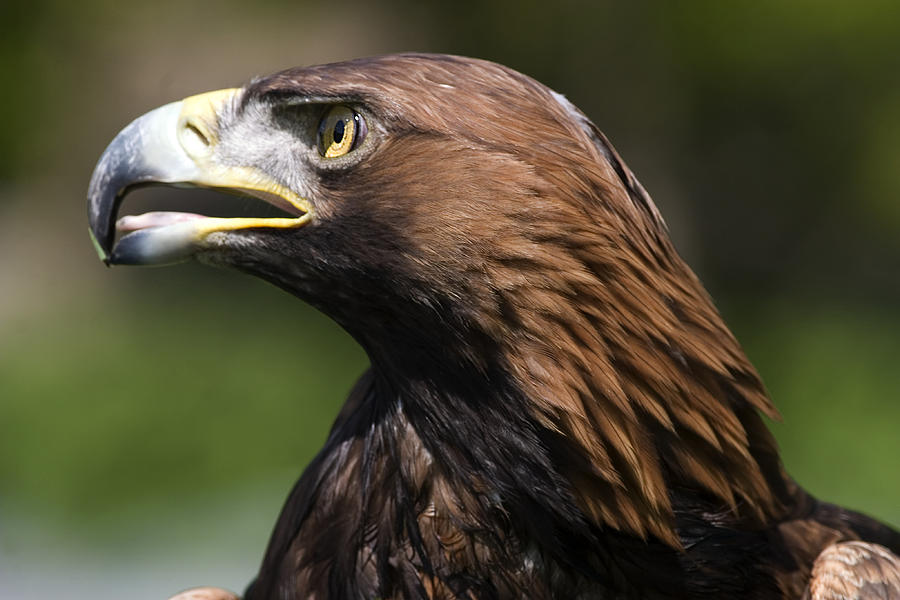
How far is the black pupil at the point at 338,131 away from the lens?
7.06ft

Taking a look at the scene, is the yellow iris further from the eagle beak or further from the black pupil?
the eagle beak

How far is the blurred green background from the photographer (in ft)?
26.0

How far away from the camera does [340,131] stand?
85.0 inches

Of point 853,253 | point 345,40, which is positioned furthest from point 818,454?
point 345,40

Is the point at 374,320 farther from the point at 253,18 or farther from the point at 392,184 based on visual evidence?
the point at 253,18

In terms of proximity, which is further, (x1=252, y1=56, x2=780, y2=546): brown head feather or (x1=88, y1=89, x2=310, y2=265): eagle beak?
(x1=88, y1=89, x2=310, y2=265): eagle beak

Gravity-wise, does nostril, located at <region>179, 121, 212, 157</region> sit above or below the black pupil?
below

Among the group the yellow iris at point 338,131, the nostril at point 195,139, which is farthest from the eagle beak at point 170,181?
the yellow iris at point 338,131

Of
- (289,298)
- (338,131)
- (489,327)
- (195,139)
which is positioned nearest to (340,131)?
(338,131)

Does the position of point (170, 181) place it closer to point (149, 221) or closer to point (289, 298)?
point (149, 221)

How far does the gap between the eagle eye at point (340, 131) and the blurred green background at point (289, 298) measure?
5257 mm

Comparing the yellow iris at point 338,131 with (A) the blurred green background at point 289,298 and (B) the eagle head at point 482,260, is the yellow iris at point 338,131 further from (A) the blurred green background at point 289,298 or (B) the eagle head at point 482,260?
(A) the blurred green background at point 289,298

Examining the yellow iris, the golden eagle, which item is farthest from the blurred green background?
the yellow iris

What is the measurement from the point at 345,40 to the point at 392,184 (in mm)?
8183
